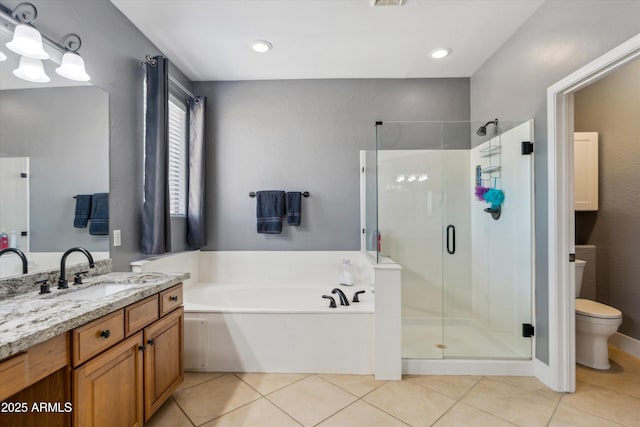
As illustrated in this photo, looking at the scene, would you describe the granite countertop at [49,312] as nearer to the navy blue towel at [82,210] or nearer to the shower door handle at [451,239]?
the navy blue towel at [82,210]

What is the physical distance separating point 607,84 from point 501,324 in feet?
8.17

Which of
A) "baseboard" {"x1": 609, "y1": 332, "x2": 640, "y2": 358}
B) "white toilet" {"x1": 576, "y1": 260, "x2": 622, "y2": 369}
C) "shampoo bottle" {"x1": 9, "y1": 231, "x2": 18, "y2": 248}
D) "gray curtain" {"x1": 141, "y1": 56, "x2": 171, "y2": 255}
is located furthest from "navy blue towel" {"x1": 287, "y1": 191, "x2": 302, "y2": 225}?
"baseboard" {"x1": 609, "y1": 332, "x2": 640, "y2": 358}

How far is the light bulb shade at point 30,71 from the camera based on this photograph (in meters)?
1.36

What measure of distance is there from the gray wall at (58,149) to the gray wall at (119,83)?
0.34 ft

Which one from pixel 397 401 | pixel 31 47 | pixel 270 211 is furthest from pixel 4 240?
pixel 397 401

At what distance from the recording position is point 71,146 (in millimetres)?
1605

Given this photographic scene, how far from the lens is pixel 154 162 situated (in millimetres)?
2146

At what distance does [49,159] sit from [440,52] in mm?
2964

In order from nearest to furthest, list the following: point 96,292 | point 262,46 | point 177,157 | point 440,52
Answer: point 96,292
point 262,46
point 440,52
point 177,157

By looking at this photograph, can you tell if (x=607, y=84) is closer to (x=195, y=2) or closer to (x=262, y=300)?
(x=195, y=2)

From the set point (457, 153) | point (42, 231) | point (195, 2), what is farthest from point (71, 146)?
point (457, 153)

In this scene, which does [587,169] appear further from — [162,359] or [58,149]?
[58,149]

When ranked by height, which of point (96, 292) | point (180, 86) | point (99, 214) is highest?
point (180, 86)

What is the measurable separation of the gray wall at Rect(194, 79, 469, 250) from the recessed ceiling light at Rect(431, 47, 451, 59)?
1.47 ft
